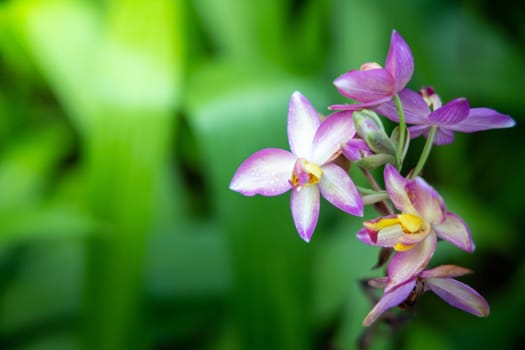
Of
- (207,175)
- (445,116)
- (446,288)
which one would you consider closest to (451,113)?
(445,116)

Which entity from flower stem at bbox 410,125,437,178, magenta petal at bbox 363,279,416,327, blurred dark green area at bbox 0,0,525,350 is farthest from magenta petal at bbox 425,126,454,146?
blurred dark green area at bbox 0,0,525,350

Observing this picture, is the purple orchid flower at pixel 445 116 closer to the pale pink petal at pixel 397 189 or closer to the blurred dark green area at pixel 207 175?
the pale pink petal at pixel 397 189

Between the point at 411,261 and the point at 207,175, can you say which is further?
the point at 207,175

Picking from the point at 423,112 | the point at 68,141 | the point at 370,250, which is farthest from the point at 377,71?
the point at 68,141

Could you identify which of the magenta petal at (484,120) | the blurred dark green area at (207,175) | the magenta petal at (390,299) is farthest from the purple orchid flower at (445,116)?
the blurred dark green area at (207,175)

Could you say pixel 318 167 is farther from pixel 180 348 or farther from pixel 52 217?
pixel 180 348

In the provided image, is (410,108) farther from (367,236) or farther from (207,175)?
(207,175)
